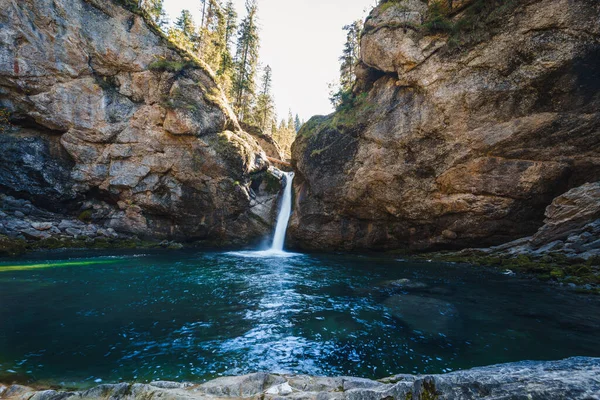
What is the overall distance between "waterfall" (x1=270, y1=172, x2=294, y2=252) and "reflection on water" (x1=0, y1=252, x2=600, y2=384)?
14139 mm

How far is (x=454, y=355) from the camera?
5949 mm

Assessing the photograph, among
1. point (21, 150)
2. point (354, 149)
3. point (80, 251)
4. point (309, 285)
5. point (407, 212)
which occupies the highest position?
point (354, 149)

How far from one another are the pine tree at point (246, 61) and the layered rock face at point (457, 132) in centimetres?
2005

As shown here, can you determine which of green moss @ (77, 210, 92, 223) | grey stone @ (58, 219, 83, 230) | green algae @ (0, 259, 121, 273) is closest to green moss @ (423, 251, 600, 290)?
green algae @ (0, 259, 121, 273)

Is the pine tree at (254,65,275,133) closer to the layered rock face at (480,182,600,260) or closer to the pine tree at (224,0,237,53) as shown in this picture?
the pine tree at (224,0,237,53)

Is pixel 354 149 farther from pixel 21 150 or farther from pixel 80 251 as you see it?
pixel 21 150

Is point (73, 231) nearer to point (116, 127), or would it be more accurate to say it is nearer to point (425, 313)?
point (116, 127)

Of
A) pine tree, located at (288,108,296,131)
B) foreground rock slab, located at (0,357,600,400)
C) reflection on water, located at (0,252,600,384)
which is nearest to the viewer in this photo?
foreground rock slab, located at (0,357,600,400)

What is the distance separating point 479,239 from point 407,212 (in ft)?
17.2

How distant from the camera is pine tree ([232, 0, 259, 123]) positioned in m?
40.2

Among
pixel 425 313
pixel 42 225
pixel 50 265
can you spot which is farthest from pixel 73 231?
pixel 425 313

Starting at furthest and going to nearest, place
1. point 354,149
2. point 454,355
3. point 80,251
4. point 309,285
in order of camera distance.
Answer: point 354,149, point 80,251, point 309,285, point 454,355

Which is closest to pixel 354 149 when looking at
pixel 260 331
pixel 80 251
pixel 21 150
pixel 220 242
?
pixel 220 242

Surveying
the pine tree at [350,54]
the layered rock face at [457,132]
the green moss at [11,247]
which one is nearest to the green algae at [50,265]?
the green moss at [11,247]
